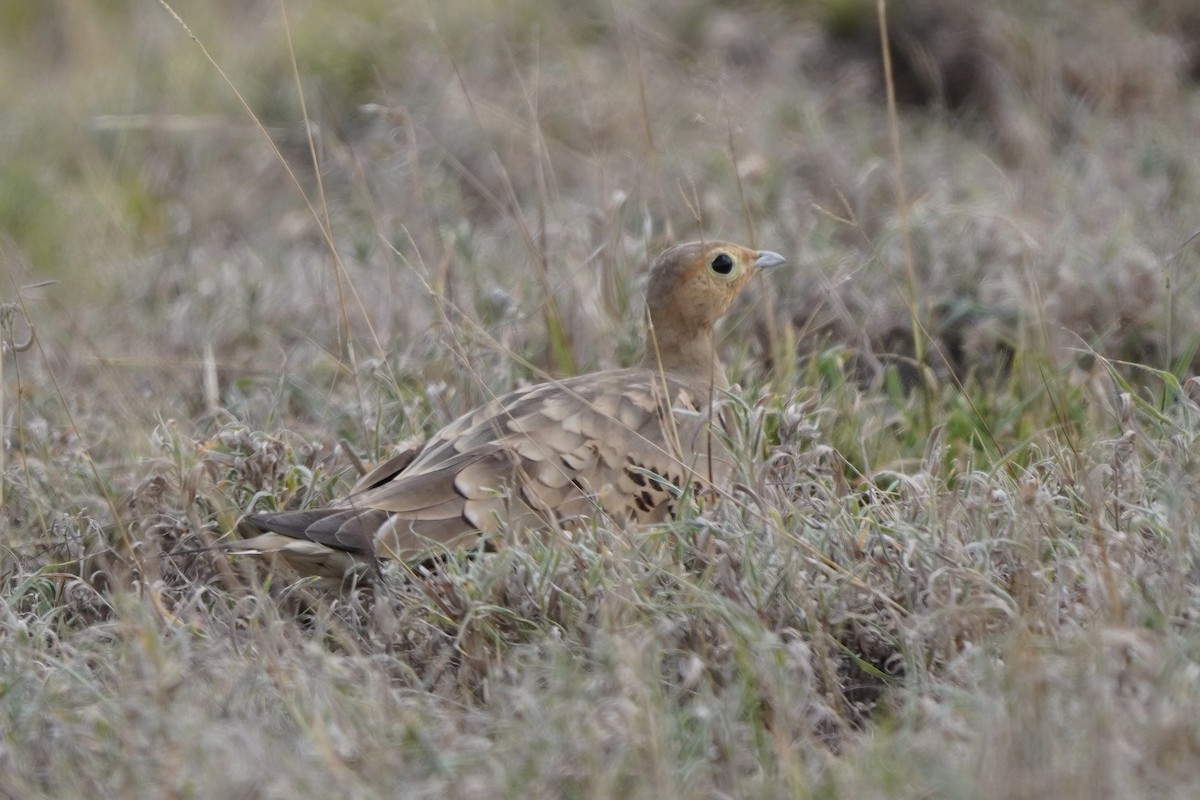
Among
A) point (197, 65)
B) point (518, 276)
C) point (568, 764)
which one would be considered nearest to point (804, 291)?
point (518, 276)

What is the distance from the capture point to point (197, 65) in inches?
324

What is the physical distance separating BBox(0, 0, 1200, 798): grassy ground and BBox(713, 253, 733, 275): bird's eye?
245 mm

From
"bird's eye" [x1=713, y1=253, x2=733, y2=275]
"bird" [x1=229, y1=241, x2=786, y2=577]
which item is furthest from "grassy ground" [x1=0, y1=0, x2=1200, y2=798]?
"bird's eye" [x1=713, y1=253, x2=733, y2=275]

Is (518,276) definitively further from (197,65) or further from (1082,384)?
(197,65)

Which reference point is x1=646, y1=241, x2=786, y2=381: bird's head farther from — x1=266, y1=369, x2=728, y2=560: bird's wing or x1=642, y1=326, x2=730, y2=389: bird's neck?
x1=266, y1=369, x2=728, y2=560: bird's wing

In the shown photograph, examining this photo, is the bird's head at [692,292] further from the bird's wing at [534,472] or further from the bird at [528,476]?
the bird's wing at [534,472]

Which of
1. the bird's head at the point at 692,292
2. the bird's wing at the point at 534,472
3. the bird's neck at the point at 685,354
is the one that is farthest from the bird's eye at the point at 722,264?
the bird's wing at the point at 534,472

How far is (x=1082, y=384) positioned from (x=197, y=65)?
5.17 metres

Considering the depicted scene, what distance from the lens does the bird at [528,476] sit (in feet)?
12.1

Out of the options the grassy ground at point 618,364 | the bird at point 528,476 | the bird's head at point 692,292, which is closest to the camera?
the grassy ground at point 618,364

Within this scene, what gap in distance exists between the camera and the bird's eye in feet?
15.3

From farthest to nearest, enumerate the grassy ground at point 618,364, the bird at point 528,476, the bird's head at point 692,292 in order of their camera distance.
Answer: the bird's head at point 692,292 → the bird at point 528,476 → the grassy ground at point 618,364

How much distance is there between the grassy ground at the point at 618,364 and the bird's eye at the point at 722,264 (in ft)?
0.80

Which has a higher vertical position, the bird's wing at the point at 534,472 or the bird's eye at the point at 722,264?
the bird's eye at the point at 722,264
